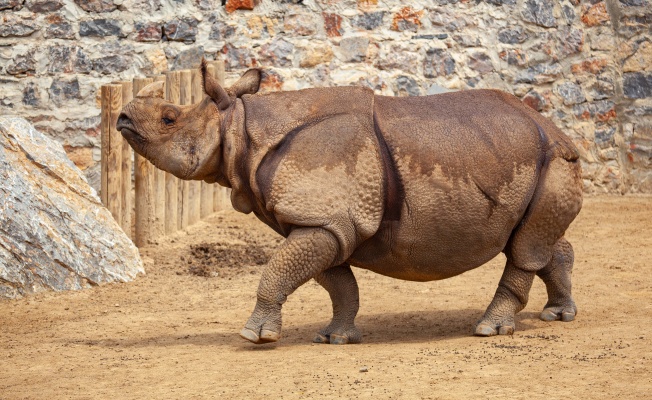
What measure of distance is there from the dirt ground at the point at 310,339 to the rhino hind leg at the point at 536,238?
0.19 m

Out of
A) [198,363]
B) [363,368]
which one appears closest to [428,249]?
[363,368]

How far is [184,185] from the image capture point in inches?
419


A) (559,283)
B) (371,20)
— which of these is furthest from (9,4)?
(559,283)

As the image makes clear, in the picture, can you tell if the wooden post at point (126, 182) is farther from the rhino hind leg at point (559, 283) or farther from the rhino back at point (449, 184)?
the rhino hind leg at point (559, 283)

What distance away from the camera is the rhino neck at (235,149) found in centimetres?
654

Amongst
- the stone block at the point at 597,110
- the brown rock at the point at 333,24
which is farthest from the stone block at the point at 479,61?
the brown rock at the point at 333,24

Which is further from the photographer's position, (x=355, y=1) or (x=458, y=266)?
(x=355, y=1)

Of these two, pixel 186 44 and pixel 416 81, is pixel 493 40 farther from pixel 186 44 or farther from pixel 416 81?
pixel 186 44

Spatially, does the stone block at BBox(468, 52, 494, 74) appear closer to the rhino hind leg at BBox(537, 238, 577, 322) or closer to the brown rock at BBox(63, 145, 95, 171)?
the brown rock at BBox(63, 145, 95, 171)

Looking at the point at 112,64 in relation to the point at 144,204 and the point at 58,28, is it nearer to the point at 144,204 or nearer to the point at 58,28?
the point at 58,28

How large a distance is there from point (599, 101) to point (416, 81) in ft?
7.09

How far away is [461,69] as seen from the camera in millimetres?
12117

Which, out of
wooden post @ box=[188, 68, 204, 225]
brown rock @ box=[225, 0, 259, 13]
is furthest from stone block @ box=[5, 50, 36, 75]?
brown rock @ box=[225, 0, 259, 13]

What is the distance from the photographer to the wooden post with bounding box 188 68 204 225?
428 inches
